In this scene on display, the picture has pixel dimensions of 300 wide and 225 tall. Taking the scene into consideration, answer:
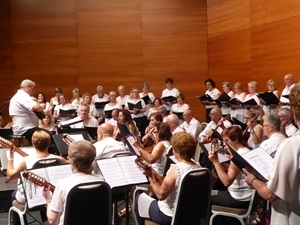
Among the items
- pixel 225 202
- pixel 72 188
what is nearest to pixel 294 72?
pixel 225 202

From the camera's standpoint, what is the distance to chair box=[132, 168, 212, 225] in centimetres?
355

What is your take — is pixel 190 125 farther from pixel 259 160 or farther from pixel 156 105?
pixel 259 160

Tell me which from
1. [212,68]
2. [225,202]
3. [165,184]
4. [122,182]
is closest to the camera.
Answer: [165,184]

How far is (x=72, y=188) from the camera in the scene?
3.11 m

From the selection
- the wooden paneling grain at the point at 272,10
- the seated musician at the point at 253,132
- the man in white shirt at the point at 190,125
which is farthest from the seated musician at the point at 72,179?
the wooden paneling grain at the point at 272,10

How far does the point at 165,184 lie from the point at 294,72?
791cm

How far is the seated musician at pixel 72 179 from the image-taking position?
3.18 metres

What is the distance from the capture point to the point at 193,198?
11.9ft

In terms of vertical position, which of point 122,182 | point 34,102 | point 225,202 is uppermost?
point 34,102

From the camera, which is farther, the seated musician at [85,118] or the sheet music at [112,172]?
the seated musician at [85,118]

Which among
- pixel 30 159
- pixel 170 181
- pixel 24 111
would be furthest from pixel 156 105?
pixel 170 181

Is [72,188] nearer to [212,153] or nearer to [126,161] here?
[126,161]

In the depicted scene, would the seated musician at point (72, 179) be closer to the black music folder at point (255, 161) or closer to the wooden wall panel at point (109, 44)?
the black music folder at point (255, 161)

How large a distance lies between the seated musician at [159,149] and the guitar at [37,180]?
184 centimetres
